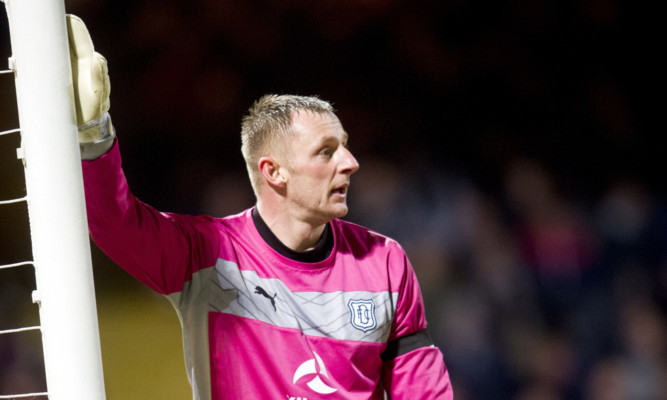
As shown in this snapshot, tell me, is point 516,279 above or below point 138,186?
below

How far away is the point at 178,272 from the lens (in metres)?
1.59

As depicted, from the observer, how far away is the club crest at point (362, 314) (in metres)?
1.76

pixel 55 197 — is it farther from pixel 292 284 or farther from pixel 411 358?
pixel 411 358

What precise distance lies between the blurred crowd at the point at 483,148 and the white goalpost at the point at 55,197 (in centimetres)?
177

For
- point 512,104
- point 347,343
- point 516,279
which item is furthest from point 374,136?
point 347,343

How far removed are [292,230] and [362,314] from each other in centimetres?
25

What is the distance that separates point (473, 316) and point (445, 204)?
477 millimetres

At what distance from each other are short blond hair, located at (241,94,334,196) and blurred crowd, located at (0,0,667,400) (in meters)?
1.02

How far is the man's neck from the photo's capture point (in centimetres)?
179

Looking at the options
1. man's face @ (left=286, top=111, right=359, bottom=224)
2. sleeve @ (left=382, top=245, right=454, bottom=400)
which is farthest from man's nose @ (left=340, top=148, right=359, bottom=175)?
sleeve @ (left=382, top=245, right=454, bottom=400)

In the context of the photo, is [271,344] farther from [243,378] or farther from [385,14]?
[385,14]

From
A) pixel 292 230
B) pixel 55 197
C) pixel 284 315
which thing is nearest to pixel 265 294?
pixel 284 315

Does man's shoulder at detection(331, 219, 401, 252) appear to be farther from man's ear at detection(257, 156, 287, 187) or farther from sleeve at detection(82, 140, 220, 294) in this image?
sleeve at detection(82, 140, 220, 294)

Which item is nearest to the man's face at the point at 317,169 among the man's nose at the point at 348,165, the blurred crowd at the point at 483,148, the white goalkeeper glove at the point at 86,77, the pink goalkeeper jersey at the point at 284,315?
the man's nose at the point at 348,165
